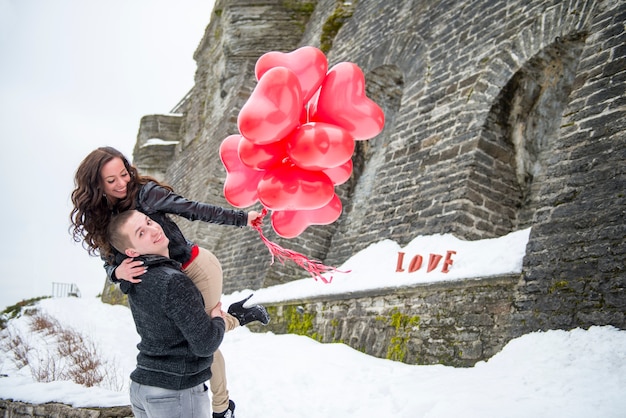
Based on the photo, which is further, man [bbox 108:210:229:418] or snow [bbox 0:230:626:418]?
snow [bbox 0:230:626:418]

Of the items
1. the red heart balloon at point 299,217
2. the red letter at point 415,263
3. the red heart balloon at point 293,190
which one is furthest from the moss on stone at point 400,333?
the red heart balloon at point 293,190

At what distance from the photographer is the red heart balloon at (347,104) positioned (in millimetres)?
2441

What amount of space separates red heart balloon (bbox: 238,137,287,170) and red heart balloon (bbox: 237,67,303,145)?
4.7 inches

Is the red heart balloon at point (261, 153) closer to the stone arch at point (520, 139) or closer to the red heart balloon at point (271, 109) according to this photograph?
the red heart balloon at point (271, 109)

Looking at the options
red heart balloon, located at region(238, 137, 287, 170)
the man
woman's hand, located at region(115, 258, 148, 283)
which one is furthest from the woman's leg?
red heart balloon, located at region(238, 137, 287, 170)

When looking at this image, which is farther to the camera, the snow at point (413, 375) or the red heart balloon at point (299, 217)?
the snow at point (413, 375)

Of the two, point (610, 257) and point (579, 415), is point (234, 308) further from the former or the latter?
point (610, 257)

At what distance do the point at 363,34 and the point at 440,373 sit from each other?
6066 millimetres

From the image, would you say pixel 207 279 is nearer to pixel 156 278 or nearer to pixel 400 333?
pixel 156 278

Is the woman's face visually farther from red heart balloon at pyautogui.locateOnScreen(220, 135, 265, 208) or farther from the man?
red heart balloon at pyautogui.locateOnScreen(220, 135, 265, 208)

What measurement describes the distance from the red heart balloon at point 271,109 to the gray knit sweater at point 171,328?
68cm

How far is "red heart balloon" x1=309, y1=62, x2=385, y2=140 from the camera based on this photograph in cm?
244

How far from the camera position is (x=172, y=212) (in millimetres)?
2234

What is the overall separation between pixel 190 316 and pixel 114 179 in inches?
27.0
